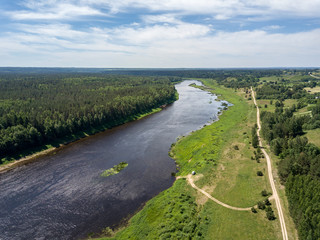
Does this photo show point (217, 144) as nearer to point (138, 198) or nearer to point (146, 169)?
point (146, 169)

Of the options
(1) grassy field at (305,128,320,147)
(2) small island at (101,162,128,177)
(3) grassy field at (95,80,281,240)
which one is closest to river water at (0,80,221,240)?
(2) small island at (101,162,128,177)

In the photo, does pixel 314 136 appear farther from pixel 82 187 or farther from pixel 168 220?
pixel 82 187

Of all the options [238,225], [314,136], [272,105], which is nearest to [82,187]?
[238,225]

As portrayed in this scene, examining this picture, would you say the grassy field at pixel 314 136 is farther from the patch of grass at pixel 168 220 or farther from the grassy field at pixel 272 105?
the grassy field at pixel 272 105

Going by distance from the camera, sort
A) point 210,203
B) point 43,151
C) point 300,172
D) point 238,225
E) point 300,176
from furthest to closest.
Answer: point 43,151, point 300,172, point 210,203, point 300,176, point 238,225

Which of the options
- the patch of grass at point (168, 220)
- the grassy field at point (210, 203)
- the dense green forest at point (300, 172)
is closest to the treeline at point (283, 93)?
the dense green forest at point (300, 172)

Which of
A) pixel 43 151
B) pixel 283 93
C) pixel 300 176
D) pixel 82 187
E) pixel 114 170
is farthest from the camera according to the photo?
pixel 283 93

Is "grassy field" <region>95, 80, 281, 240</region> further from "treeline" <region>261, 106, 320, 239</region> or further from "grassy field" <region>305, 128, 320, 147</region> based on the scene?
"grassy field" <region>305, 128, 320, 147</region>
